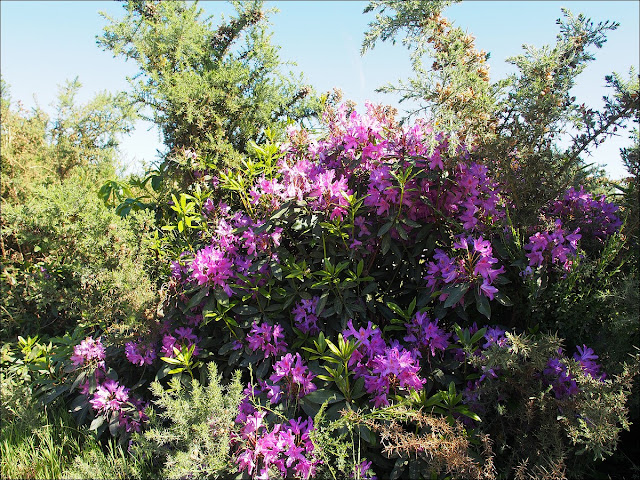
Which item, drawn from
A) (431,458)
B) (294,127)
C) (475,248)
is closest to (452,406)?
(431,458)

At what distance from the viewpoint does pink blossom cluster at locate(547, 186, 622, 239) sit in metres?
2.42

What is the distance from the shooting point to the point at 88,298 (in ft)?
9.34

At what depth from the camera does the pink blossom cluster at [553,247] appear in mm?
2143

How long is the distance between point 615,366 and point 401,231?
1.06 metres

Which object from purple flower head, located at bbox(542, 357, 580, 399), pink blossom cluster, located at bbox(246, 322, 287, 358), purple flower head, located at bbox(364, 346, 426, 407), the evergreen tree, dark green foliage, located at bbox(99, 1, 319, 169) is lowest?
purple flower head, located at bbox(542, 357, 580, 399)

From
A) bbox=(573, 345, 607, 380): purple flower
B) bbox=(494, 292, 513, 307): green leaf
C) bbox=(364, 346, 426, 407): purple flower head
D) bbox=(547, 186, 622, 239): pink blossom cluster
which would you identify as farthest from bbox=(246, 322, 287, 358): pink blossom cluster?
bbox=(547, 186, 622, 239): pink blossom cluster

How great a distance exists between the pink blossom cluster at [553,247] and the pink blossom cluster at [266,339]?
122 centimetres

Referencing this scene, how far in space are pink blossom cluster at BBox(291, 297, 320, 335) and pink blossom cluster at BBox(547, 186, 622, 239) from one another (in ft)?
4.19

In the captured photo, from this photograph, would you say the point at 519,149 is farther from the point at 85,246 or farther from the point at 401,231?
the point at 85,246

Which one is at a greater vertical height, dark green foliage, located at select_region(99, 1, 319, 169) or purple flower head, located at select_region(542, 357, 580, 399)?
Result: dark green foliage, located at select_region(99, 1, 319, 169)

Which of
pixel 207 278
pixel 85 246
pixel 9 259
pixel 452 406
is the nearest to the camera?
pixel 452 406

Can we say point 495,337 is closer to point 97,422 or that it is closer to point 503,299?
point 503,299

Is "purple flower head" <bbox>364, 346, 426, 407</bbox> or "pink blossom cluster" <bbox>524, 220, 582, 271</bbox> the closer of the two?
"purple flower head" <bbox>364, 346, 426, 407</bbox>

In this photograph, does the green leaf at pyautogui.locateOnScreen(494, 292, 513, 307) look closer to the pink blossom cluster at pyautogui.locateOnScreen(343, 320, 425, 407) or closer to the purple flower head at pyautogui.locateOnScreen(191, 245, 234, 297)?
the pink blossom cluster at pyautogui.locateOnScreen(343, 320, 425, 407)
